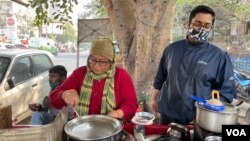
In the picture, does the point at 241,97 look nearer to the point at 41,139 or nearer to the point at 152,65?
the point at 152,65

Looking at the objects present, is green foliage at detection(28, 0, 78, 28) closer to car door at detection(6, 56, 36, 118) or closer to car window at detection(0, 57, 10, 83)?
car door at detection(6, 56, 36, 118)

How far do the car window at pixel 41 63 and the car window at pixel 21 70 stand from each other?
0.28 meters

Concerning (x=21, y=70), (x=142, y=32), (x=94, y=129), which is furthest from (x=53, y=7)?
(x=94, y=129)

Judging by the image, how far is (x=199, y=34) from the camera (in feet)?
7.20

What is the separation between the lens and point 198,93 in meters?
2.19

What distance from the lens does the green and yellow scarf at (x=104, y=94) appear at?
1.97m

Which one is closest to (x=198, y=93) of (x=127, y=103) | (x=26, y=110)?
(x=127, y=103)

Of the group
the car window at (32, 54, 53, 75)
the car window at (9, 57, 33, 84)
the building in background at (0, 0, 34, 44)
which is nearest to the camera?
the car window at (9, 57, 33, 84)

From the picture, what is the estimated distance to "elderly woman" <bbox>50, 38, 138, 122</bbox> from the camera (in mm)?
1909

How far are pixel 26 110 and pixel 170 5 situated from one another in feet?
11.2

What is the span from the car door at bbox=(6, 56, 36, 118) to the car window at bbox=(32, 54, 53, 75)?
26 centimetres

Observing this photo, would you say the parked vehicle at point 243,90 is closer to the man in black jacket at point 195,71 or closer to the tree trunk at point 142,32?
the tree trunk at point 142,32

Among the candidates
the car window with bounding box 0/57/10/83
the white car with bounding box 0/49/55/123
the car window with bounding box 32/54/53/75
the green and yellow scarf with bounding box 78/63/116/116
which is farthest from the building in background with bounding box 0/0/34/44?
A: the green and yellow scarf with bounding box 78/63/116/116

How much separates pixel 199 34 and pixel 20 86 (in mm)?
3903
